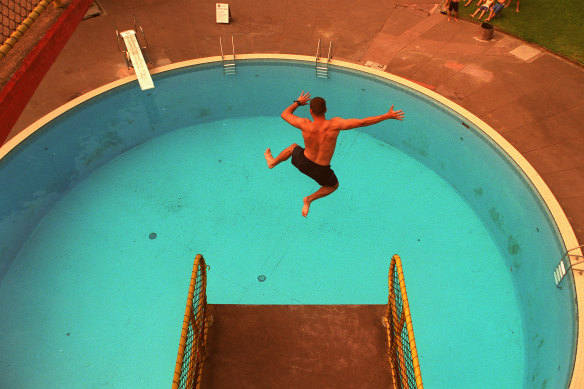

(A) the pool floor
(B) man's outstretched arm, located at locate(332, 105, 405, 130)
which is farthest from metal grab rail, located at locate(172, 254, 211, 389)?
(B) man's outstretched arm, located at locate(332, 105, 405, 130)

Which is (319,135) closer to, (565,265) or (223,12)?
(565,265)

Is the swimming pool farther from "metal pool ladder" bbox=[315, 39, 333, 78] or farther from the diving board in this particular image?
the diving board

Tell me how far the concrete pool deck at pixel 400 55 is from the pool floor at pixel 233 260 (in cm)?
170

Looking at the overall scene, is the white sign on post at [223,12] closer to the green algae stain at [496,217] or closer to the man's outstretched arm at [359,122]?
the man's outstretched arm at [359,122]

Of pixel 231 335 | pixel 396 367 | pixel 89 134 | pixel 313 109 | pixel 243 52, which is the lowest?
pixel 396 367

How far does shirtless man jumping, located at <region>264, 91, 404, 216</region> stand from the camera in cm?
490

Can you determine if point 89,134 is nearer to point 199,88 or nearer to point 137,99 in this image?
point 137,99

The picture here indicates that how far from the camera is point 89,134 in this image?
26.7 feet

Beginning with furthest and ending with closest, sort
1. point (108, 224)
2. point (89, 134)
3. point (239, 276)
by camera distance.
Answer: point (89, 134)
point (108, 224)
point (239, 276)

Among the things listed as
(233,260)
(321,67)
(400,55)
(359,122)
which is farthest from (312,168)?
(400,55)

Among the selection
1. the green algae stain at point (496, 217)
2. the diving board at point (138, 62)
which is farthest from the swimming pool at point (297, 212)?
the diving board at point (138, 62)

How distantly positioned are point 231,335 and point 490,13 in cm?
1072

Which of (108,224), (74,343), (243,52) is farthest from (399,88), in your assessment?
(74,343)

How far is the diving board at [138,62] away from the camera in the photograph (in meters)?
8.17
